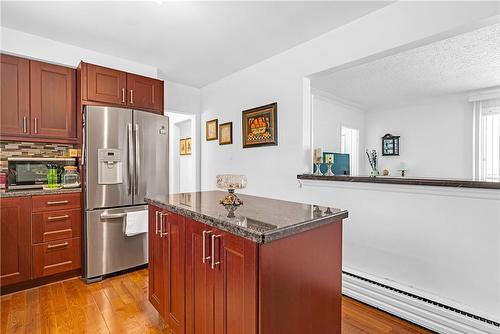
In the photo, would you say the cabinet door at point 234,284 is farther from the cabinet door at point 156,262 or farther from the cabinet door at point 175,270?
the cabinet door at point 156,262

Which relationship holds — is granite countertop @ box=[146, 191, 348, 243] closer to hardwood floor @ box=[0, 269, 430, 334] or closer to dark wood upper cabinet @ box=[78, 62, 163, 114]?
hardwood floor @ box=[0, 269, 430, 334]

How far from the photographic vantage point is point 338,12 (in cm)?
221

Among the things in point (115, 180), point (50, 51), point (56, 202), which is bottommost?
point (56, 202)

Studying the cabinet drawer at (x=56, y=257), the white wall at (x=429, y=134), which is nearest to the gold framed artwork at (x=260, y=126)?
the cabinet drawer at (x=56, y=257)

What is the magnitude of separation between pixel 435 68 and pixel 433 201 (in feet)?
7.91

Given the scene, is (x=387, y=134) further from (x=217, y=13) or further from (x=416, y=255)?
(x=217, y=13)

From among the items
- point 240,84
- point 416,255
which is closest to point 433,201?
point 416,255

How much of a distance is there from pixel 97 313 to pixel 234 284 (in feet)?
5.25

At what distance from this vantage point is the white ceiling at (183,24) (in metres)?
2.14

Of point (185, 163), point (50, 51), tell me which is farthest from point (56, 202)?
point (185, 163)

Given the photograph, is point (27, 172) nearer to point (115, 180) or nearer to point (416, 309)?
point (115, 180)

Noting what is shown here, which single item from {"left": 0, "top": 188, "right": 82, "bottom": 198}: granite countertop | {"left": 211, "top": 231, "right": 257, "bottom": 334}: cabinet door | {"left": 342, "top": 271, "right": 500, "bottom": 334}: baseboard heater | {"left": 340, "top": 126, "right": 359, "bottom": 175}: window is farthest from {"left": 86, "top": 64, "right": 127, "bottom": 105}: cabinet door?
{"left": 340, "top": 126, "right": 359, "bottom": 175}: window

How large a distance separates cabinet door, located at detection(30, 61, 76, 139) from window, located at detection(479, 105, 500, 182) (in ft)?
20.6

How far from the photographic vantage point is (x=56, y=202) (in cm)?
253
